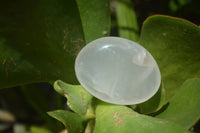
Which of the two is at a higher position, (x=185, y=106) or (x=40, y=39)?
(x=40, y=39)

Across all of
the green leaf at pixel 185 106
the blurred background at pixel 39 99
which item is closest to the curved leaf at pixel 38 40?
the green leaf at pixel 185 106

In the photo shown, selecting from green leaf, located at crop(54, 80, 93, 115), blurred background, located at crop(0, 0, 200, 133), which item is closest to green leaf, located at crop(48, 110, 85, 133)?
green leaf, located at crop(54, 80, 93, 115)

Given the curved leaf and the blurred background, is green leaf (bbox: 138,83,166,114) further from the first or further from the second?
the blurred background

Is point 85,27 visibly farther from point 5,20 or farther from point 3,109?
point 3,109

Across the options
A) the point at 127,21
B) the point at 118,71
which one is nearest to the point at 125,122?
the point at 118,71

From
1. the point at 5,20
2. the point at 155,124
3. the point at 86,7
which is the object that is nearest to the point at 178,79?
the point at 155,124

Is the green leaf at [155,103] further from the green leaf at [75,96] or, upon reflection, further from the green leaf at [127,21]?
the green leaf at [127,21]

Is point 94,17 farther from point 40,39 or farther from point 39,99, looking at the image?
point 39,99
